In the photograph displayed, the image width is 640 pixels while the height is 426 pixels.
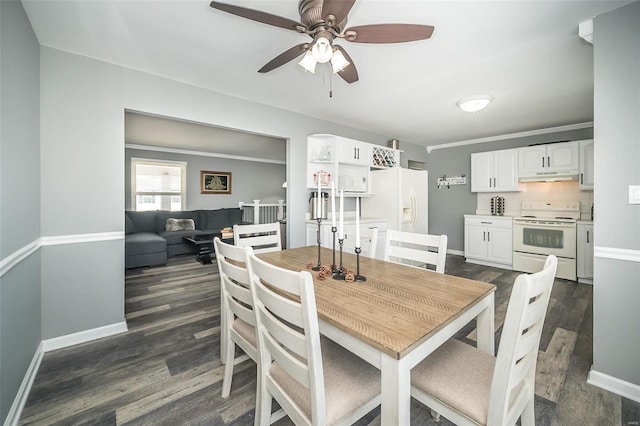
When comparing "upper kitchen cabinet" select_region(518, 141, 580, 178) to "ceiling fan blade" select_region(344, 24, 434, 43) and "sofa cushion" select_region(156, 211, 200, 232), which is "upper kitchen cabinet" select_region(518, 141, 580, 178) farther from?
"sofa cushion" select_region(156, 211, 200, 232)

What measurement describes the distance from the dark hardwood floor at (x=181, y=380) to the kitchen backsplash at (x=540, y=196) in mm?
2322

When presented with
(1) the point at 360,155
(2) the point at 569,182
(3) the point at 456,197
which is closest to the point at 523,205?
(2) the point at 569,182

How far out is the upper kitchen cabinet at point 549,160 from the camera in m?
4.12

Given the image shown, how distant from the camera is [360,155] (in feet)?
14.2

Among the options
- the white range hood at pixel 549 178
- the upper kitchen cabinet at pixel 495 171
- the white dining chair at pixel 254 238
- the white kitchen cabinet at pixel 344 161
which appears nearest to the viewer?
the white dining chair at pixel 254 238

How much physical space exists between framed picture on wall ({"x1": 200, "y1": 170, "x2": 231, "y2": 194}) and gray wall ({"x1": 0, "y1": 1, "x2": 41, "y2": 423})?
4.99 m

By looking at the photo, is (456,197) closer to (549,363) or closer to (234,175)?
(549,363)

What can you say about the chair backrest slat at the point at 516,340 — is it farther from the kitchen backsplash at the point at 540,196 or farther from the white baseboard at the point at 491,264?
the kitchen backsplash at the point at 540,196

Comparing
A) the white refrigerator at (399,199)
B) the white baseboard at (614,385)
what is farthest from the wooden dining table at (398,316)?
the white refrigerator at (399,199)

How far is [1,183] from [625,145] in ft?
11.6

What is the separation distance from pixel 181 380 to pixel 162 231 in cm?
477

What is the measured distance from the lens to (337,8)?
129 centimetres

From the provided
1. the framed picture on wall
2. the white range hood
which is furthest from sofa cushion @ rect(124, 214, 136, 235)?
the white range hood

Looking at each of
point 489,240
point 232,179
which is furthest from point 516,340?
point 232,179
